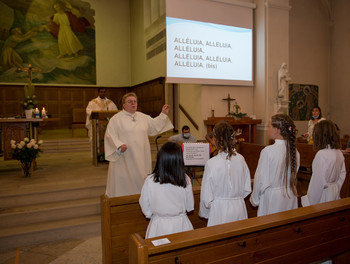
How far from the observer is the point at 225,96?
7.88 metres

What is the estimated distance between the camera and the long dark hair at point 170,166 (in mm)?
1999

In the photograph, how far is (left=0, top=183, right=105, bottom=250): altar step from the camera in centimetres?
371

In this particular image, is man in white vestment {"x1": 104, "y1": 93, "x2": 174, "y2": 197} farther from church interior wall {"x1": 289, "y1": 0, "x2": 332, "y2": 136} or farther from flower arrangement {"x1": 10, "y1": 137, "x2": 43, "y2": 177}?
church interior wall {"x1": 289, "y1": 0, "x2": 332, "y2": 136}

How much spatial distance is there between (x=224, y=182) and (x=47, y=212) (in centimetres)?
293

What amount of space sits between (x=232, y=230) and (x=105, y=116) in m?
5.06

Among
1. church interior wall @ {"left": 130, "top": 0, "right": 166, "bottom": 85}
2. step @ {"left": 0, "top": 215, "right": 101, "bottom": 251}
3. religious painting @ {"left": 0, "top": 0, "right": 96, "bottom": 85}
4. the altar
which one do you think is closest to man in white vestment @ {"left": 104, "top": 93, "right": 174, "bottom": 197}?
step @ {"left": 0, "top": 215, "right": 101, "bottom": 251}

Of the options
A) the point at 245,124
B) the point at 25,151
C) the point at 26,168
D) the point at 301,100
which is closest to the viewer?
the point at 25,151

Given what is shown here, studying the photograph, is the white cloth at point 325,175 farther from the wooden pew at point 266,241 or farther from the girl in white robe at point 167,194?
the girl in white robe at point 167,194

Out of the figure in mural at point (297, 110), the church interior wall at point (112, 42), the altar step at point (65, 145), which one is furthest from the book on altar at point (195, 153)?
the church interior wall at point (112, 42)

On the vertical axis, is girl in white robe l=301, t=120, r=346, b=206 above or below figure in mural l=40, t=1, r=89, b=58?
below

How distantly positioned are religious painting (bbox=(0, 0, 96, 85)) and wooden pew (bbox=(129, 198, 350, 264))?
11.0 meters

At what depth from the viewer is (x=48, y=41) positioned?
11898 millimetres

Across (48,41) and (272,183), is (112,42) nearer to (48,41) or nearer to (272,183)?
(48,41)

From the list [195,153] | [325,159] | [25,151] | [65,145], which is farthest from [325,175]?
[65,145]
